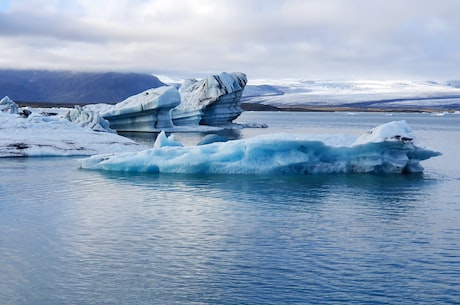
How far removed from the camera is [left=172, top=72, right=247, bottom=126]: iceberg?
121ft

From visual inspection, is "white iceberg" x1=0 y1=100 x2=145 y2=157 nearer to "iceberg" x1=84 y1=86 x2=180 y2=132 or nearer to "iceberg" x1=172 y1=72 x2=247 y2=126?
"iceberg" x1=84 y1=86 x2=180 y2=132

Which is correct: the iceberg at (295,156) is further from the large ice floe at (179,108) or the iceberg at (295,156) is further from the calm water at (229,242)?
the large ice floe at (179,108)

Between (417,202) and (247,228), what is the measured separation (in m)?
3.91

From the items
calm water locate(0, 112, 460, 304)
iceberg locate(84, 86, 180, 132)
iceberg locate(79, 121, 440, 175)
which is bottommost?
calm water locate(0, 112, 460, 304)

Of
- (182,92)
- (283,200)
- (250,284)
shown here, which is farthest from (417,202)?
(182,92)

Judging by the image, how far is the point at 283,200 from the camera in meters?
11.9

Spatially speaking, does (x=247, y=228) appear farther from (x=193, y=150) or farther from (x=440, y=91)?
(x=440, y=91)

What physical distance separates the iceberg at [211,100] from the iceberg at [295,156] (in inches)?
826

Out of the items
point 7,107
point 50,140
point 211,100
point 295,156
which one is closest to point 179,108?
point 211,100

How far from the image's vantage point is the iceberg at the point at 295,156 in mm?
14930

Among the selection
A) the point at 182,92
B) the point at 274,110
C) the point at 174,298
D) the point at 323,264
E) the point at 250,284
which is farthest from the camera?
the point at 274,110

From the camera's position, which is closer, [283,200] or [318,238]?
[318,238]

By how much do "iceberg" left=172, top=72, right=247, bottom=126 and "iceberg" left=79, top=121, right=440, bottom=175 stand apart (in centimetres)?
2097

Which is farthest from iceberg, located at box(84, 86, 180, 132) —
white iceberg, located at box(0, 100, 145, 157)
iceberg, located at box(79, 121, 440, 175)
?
iceberg, located at box(79, 121, 440, 175)
